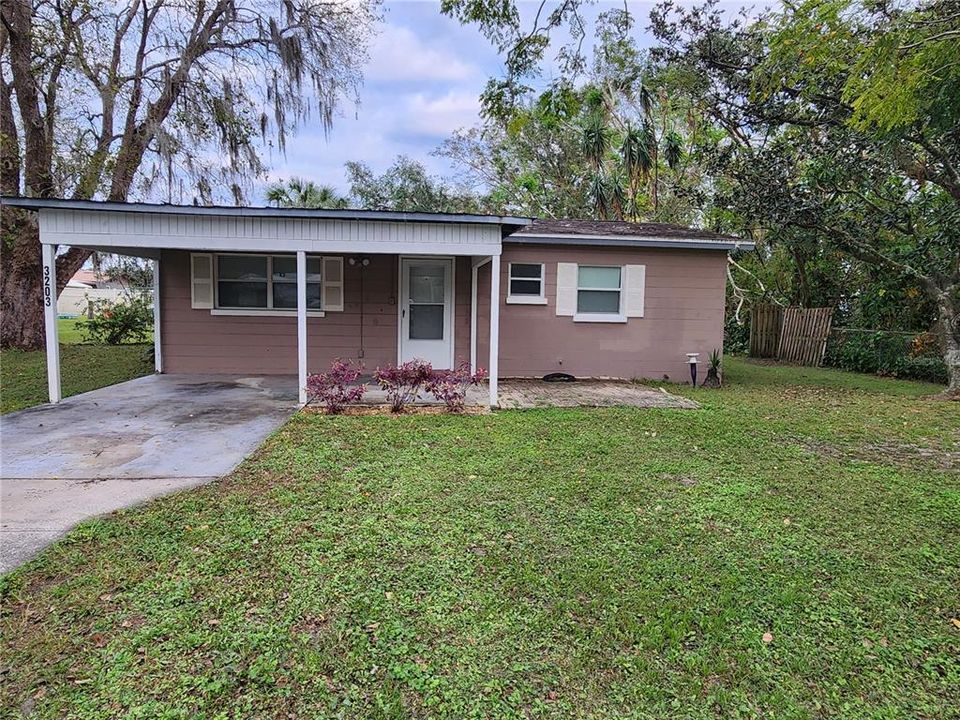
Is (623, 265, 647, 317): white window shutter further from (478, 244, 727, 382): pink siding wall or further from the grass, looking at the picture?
the grass

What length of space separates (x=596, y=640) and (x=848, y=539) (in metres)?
2.05

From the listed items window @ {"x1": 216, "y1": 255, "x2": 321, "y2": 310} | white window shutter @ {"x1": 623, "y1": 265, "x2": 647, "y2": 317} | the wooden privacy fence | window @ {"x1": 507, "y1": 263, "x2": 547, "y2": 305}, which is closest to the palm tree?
window @ {"x1": 216, "y1": 255, "x2": 321, "y2": 310}

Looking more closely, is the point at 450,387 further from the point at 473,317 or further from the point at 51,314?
the point at 51,314

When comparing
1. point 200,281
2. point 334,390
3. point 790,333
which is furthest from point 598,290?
point 790,333

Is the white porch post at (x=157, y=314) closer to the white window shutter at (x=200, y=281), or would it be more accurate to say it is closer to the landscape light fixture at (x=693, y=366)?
the white window shutter at (x=200, y=281)

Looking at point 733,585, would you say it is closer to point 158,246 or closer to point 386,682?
point 386,682

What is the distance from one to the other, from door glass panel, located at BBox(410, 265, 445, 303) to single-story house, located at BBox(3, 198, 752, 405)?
2 centimetres

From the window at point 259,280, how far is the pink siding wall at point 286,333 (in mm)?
289

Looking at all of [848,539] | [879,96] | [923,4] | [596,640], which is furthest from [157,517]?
[923,4]

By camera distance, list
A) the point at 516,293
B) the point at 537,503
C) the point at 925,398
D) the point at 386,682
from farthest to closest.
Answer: the point at 516,293 < the point at 925,398 < the point at 537,503 < the point at 386,682

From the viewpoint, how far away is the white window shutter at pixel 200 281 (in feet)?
31.9

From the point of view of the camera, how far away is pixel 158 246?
23.0 ft

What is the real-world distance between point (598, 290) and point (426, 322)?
3.11 meters

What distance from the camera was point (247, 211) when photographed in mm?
6945
